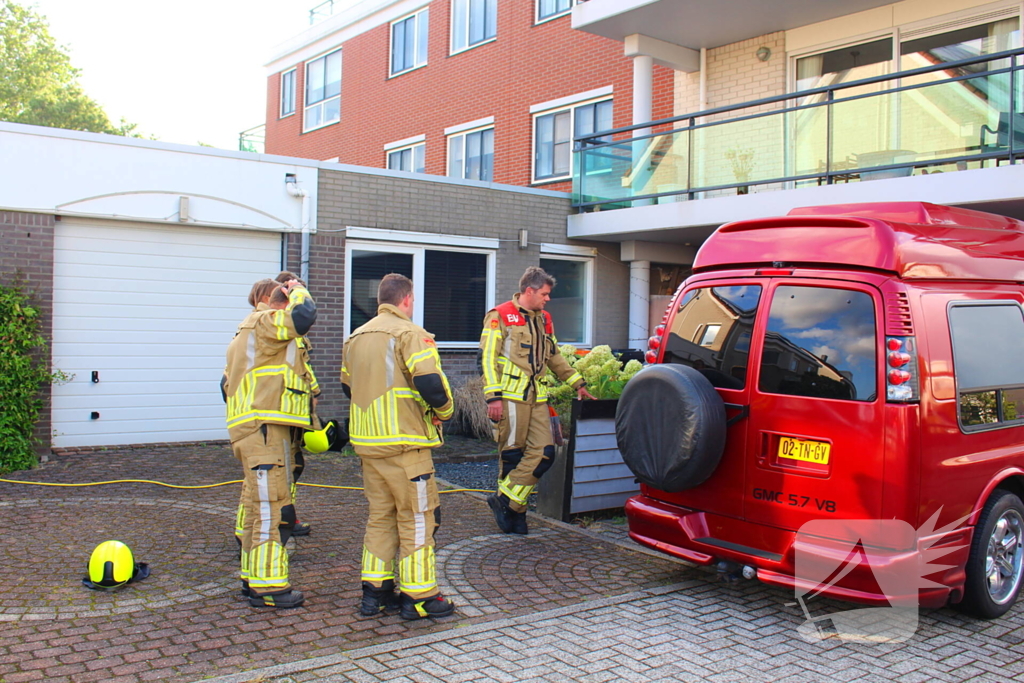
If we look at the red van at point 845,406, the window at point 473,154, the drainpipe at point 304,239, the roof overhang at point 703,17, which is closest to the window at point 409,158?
the window at point 473,154

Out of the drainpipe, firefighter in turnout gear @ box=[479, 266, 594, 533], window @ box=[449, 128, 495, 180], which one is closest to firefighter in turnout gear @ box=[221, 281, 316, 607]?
firefighter in turnout gear @ box=[479, 266, 594, 533]

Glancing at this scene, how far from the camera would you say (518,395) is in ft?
21.5

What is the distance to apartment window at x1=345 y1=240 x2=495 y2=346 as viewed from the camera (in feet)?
37.3

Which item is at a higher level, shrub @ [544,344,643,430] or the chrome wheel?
shrub @ [544,344,643,430]

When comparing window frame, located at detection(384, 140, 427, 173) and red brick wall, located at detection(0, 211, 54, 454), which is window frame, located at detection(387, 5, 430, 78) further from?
red brick wall, located at detection(0, 211, 54, 454)

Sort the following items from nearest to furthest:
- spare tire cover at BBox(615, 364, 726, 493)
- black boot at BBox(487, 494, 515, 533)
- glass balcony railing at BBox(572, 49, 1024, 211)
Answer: spare tire cover at BBox(615, 364, 726, 493) → black boot at BBox(487, 494, 515, 533) → glass balcony railing at BBox(572, 49, 1024, 211)

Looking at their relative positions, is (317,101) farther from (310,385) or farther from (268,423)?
(268,423)

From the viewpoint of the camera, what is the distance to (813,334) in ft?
15.5

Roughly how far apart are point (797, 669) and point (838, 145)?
794 centimetres

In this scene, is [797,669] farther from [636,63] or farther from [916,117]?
[636,63]

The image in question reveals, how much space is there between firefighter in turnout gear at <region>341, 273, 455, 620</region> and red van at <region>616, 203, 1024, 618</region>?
1325 millimetres

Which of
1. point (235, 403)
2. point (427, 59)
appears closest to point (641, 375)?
point (235, 403)

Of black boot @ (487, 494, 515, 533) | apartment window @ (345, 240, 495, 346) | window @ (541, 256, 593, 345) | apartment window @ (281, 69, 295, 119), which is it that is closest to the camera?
black boot @ (487, 494, 515, 533)

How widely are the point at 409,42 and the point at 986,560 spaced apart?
1946 cm
